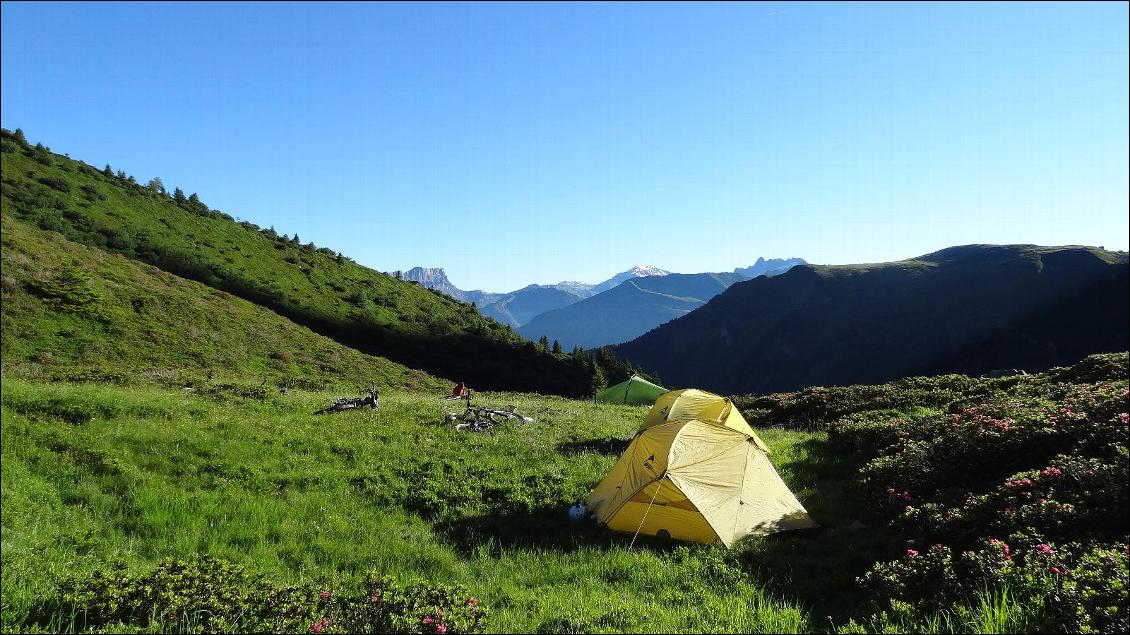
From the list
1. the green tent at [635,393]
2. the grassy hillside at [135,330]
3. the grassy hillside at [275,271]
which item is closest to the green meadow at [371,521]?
the grassy hillside at [135,330]

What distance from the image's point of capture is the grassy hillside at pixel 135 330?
1315 inches

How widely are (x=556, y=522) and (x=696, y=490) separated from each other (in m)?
3.22

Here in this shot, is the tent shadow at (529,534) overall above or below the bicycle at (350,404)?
below

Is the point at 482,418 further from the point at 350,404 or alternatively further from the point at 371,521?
the point at 371,521

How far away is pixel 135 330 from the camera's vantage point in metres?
40.6

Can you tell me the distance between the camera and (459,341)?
92438 millimetres

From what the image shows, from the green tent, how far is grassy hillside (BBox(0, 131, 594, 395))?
3962 centimetres

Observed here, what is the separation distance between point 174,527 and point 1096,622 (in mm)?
13232

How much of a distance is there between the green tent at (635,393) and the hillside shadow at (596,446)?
65.9ft

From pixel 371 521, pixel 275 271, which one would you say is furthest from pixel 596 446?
pixel 275 271

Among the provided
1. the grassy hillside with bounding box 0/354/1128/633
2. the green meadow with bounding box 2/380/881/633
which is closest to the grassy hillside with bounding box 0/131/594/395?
the green meadow with bounding box 2/380/881/633

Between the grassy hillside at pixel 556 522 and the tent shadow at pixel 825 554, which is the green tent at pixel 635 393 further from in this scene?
the tent shadow at pixel 825 554

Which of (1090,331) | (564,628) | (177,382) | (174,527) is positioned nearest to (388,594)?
(564,628)

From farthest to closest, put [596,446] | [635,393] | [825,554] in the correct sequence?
[635,393] → [596,446] → [825,554]
